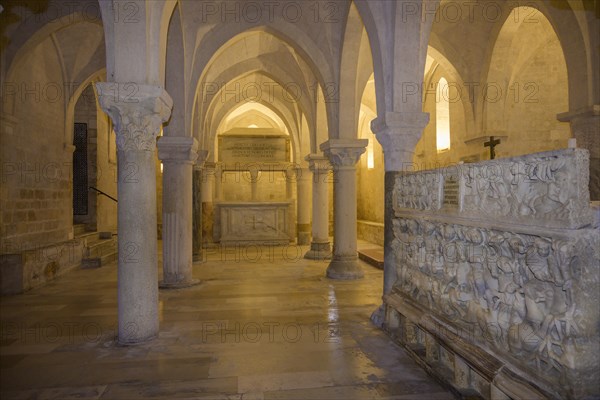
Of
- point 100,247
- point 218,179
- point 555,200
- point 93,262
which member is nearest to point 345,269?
point 93,262

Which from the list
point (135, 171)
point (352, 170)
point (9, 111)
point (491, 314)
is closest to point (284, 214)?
point (352, 170)

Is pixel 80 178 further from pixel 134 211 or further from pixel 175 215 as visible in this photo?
pixel 134 211

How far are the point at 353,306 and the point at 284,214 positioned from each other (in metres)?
8.04

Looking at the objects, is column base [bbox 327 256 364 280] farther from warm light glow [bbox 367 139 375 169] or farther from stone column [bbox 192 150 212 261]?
warm light glow [bbox 367 139 375 169]

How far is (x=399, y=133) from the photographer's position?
5.16 metres

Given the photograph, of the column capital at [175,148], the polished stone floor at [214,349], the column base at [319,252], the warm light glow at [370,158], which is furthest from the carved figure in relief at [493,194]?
the warm light glow at [370,158]

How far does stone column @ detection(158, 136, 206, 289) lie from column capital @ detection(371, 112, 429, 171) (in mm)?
3300

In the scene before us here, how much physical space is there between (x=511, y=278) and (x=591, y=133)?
17.6 ft

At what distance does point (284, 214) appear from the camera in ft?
44.9

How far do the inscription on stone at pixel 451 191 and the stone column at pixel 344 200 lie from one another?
Result: 4.40 metres

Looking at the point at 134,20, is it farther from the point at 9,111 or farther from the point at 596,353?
the point at 9,111

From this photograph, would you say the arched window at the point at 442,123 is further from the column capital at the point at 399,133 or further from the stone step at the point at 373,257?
the column capital at the point at 399,133

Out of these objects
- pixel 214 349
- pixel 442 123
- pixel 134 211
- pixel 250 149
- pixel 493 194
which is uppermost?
pixel 442 123

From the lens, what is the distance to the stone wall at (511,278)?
225cm
